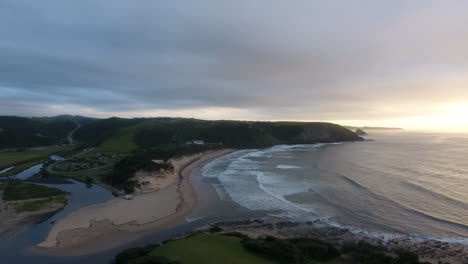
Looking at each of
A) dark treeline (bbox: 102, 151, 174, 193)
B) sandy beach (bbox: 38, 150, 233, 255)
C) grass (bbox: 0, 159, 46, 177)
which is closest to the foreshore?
sandy beach (bbox: 38, 150, 233, 255)

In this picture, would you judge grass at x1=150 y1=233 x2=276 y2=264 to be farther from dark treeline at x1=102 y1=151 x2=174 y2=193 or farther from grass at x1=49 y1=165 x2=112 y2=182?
grass at x1=49 y1=165 x2=112 y2=182

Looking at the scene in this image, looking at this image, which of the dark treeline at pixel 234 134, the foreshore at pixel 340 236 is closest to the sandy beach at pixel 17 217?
the foreshore at pixel 340 236

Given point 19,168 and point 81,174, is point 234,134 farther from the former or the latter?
point 19,168

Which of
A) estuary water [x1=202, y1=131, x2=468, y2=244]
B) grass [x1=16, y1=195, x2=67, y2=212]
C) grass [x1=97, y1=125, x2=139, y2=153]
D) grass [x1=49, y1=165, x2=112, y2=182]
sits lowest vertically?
grass [x1=16, y1=195, x2=67, y2=212]

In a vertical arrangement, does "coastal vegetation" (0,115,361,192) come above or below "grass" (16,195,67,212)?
above

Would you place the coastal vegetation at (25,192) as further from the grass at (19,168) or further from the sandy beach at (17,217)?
the grass at (19,168)

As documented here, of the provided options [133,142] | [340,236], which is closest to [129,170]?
[340,236]

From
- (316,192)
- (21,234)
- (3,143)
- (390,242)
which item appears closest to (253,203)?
(316,192)
